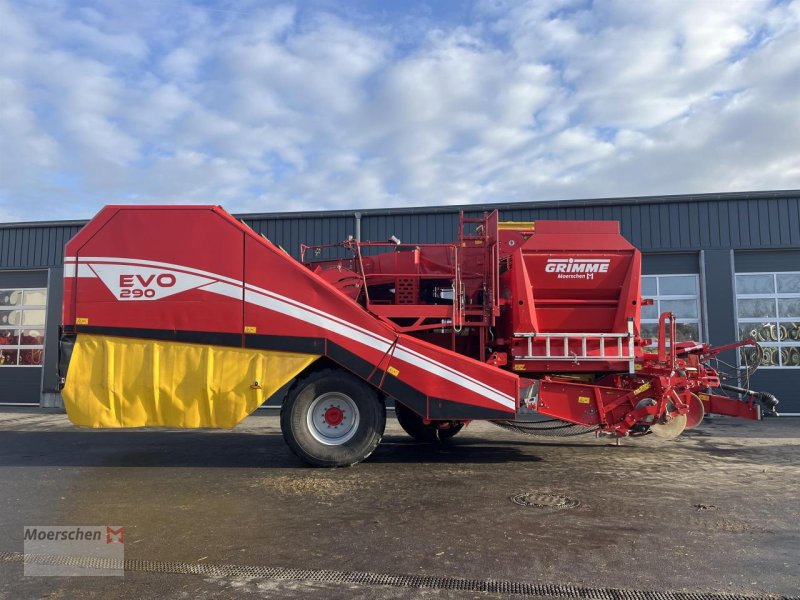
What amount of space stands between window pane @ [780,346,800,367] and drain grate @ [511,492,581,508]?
1032cm

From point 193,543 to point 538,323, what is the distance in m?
4.85

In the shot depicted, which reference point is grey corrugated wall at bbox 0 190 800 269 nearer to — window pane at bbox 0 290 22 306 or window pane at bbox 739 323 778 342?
window pane at bbox 739 323 778 342

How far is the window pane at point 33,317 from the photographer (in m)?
16.0

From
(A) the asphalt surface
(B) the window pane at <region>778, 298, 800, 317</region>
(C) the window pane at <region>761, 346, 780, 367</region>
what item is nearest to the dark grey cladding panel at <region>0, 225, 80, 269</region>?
(A) the asphalt surface

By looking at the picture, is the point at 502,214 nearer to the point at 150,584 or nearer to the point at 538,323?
the point at 538,323

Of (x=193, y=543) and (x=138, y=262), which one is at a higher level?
(x=138, y=262)

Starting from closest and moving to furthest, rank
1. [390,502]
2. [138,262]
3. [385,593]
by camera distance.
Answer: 1. [385,593]
2. [390,502]
3. [138,262]

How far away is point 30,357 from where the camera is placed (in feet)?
52.0

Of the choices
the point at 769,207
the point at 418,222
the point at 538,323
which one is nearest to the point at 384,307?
the point at 538,323

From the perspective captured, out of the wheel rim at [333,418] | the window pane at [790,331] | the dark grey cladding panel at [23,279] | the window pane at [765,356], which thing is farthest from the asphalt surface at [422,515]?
the dark grey cladding panel at [23,279]

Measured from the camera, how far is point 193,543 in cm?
447

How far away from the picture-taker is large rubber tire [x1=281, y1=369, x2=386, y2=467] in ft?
Result: 23.1

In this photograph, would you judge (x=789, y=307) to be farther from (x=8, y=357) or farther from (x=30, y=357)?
(x=8, y=357)

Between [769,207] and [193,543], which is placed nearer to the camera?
[193,543]
